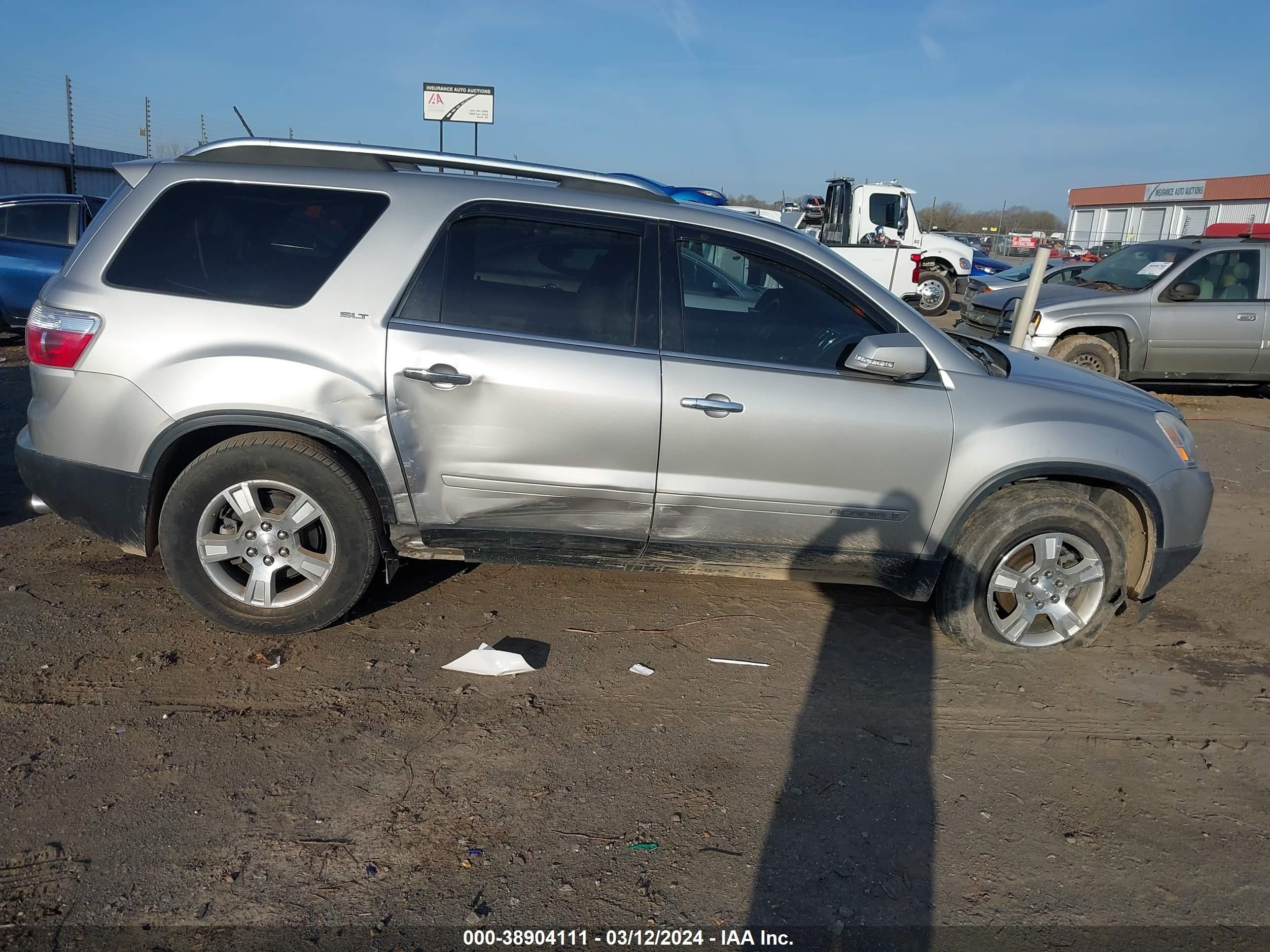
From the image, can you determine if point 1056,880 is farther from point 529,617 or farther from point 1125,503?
point 529,617

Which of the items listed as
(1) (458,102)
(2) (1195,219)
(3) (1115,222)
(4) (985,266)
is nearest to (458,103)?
(1) (458,102)

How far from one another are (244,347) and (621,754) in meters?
2.15

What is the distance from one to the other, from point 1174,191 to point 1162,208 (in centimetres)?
175

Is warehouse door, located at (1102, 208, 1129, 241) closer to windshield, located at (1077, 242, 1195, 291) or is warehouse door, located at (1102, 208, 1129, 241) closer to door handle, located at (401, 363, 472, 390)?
windshield, located at (1077, 242, 1195, 291)

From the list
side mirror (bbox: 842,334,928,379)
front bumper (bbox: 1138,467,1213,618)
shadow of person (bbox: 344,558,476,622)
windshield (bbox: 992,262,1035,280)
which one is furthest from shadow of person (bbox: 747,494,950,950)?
windshield (bbox: 992,262,1035,280)

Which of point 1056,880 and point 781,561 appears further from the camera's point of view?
point 781,561

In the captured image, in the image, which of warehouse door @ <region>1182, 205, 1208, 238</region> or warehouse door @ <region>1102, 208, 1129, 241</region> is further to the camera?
warehouse door @ <region>1102, 208, 1129, 241</region>

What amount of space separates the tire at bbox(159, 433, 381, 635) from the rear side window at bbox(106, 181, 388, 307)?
2.04ft

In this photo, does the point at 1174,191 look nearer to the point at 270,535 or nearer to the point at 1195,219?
the point at 1195,219

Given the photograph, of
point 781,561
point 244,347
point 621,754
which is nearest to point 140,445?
point 244,347

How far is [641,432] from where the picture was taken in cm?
379

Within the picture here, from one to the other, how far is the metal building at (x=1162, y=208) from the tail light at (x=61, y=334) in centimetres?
4498

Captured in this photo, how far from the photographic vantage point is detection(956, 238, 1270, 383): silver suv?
33.1 feet

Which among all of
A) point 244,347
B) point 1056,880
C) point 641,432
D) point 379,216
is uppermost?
point 379,216
